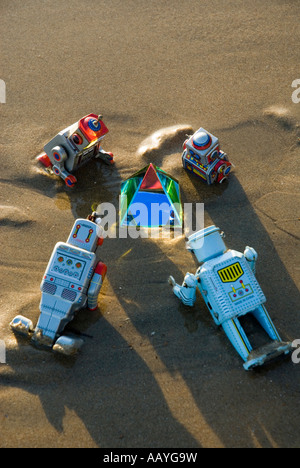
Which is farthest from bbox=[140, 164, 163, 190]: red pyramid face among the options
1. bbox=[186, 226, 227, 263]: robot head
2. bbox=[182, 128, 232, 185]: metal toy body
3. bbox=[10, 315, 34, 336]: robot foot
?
bbox=[10, 315, 34, 336]: robot foot

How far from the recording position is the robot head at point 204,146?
589 cm

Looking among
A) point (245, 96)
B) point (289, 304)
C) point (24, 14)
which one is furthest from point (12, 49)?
point (289, 304)

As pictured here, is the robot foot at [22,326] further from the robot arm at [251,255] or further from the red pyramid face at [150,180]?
the robot arm at [251,255]

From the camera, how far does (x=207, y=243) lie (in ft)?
17.1

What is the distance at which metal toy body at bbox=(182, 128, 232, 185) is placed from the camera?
5.91 meters

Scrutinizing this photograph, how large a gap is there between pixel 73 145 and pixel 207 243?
2164 millimetres

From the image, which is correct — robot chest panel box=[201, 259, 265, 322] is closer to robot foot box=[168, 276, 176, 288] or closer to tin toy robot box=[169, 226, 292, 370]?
tin toy robot box=[169, 226, 292, 370]

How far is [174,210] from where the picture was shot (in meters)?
6.07

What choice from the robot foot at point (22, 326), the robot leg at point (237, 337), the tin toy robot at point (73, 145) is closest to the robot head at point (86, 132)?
the tin toy robot at point (73, 145)

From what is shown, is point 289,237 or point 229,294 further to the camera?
point 289,237

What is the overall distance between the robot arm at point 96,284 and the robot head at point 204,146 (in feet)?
6.27

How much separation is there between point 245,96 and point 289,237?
2467 mm

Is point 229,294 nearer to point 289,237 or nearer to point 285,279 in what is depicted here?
point 285,279

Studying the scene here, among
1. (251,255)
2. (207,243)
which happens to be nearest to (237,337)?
(251,255)
